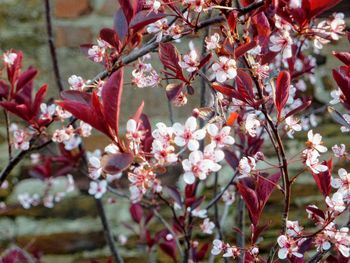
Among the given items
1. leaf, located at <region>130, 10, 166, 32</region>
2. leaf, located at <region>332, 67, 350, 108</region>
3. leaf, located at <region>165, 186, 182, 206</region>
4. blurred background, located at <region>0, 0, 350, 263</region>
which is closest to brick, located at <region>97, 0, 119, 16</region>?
blurred background, located at <region>0, 0, 350, 263</region>

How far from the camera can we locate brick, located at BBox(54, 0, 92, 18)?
195cm

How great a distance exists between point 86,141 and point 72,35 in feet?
1.36

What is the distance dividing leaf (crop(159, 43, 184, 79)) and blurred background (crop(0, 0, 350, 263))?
1.12 m

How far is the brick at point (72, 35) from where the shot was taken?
6.43 ft

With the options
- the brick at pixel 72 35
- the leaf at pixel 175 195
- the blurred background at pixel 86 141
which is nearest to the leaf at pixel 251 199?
the leaf at pixel 175 195

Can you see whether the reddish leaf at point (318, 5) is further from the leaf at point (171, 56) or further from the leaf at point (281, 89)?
the leaf at point (171, 56)

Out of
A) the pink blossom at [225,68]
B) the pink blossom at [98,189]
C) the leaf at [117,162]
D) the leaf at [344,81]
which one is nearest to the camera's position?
the leaf at [117,162]

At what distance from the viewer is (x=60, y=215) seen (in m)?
1.98

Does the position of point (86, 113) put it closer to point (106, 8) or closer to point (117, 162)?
point (117, 162)

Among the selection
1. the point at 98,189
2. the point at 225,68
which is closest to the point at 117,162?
the point at 225,68

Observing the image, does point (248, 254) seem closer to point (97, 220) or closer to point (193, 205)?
point (193, 205)

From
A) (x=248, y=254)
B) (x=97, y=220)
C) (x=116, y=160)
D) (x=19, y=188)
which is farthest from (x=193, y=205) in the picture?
(x=19, y=188)

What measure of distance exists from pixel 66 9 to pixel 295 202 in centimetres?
118

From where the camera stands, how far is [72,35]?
1963 mm
